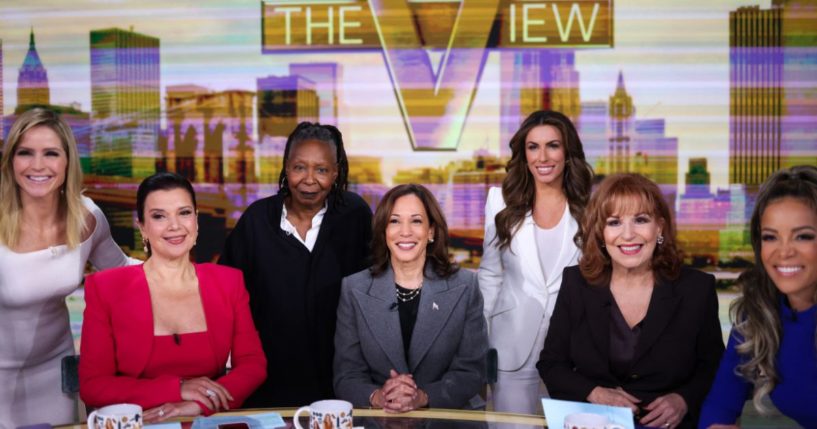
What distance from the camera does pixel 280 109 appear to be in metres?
4.88

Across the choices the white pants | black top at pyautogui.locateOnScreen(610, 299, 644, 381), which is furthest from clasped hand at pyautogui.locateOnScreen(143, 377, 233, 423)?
the white pants

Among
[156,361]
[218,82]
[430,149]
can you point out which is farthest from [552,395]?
[218,82]

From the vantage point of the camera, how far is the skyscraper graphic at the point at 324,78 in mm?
4848

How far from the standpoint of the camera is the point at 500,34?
15.5 feet

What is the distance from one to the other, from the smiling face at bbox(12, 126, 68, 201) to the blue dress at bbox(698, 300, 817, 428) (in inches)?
84.6

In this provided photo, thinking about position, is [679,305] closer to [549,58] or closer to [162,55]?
[549,58]

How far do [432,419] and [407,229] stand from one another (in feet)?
2.46

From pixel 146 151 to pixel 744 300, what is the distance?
3.62 meters

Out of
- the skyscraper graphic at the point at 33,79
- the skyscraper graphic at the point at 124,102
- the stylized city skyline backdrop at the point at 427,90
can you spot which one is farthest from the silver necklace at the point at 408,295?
the skyscraper graphic at the point at 33,79

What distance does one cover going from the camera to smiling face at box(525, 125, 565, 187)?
3.20 metres

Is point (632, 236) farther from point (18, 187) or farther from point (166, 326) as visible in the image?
point (18, 187)

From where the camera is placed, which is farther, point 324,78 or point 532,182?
point 324,78

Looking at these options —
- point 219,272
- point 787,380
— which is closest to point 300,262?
point 219,272

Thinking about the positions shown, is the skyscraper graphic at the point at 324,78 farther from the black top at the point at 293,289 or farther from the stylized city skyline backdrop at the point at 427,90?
the black top at the point at 293,289
